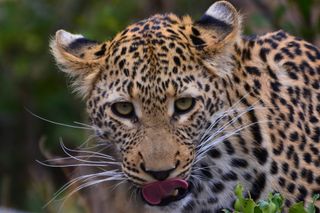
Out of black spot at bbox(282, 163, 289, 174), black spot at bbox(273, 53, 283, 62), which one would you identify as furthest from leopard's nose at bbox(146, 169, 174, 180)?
black spot at bbox(273, 53, 283, 62)

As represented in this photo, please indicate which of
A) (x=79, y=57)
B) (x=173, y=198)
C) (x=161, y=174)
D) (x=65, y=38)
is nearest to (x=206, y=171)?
(x=173, y=198)

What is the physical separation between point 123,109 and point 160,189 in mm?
675

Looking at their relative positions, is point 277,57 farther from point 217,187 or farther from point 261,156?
point 217,187

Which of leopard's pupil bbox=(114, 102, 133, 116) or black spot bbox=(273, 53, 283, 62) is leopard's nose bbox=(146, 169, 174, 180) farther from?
black spot bbox=(273, 53, 283, 62)

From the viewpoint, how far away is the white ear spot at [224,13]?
9359mm

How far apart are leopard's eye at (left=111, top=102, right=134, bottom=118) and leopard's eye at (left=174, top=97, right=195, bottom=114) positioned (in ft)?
1.09

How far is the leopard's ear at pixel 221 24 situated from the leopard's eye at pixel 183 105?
0.52m

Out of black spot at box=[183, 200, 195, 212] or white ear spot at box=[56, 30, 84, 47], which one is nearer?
black spot at box=[183, 200, 195, 212]

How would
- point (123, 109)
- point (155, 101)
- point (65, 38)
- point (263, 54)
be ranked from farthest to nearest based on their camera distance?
1. point (65, 38)
2. point (263, 54)
3. point (123, 109)
4. point (155, 101)

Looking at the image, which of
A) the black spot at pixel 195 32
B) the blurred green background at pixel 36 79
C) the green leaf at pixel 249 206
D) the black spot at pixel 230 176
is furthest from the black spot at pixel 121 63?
the blurred green background at pixel 36 79

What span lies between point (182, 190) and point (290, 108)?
112 centimetres

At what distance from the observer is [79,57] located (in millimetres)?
Result: 9570

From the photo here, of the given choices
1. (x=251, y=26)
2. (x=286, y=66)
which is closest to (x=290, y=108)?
(x=286, y=66)

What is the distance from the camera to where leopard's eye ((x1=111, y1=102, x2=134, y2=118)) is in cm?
900
